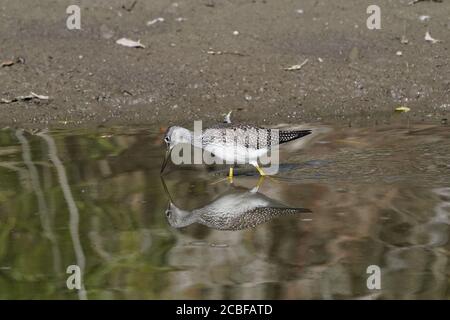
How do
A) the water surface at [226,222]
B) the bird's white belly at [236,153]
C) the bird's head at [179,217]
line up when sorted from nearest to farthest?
1. the water surface at [226,222]
2. the bird's head at [179,217]
3. the bird's white belly at [236,153]

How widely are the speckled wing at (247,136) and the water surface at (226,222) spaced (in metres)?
0.27

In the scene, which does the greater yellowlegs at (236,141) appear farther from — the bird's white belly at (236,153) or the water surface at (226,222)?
the water surface at (226,222)

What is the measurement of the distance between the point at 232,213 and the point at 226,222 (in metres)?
0.22

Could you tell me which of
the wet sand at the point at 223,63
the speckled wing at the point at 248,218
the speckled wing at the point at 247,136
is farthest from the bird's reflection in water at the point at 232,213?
the wet sand at the point at 223,63

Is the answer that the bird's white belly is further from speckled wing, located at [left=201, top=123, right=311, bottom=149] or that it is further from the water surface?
the water surface

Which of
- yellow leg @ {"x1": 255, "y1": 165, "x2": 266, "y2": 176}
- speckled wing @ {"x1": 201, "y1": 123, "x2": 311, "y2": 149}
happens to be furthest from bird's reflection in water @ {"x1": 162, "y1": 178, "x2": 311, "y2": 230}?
speckled wing @ {"x1": 201, "y1": 123, "x2": 311, "y2": 149}

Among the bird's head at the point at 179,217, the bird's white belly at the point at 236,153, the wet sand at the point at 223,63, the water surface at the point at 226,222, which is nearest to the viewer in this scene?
the water surface at the point at 226,222

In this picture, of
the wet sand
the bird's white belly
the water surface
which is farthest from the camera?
the wet sand

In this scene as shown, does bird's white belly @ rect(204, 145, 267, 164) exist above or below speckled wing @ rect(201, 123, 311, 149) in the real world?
below

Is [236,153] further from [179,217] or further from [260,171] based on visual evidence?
[179,217]

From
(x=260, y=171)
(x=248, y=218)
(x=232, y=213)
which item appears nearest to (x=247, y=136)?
(x=260, y=171)

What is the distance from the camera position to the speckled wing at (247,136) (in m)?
8.64

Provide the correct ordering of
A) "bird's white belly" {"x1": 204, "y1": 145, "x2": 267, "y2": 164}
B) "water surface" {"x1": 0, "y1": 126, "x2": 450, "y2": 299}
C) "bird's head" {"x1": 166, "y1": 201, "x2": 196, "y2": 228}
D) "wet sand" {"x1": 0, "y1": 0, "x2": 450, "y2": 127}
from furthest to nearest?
"wet sand" {"x1": 0, "y1": 0, "x2": 450, "y2": 127}, "bird's white belly" {"x1": 204, "y1": 145, "x2": 267, "y2": 164}, "bird's head" {"x1": 166, "y1": 201, "x2": 196, "y2": 228}, "water surface" {"x1": 0, "y1": 126, "x2": 450, "y2": 299}

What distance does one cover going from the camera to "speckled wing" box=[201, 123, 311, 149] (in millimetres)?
8641
